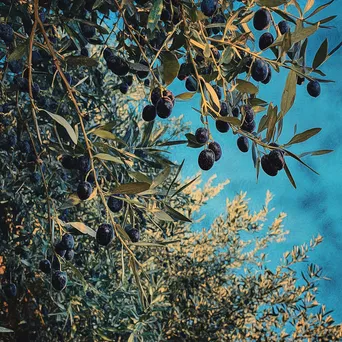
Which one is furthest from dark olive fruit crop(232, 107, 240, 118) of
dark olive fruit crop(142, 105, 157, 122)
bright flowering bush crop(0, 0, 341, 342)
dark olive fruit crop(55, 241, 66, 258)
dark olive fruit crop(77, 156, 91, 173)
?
dark olive fruit crop(55, 241, 66, 258)

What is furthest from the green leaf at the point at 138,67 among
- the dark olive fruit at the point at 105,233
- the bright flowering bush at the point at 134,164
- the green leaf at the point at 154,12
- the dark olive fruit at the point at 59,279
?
the dark olive fruit at the point at 59,279

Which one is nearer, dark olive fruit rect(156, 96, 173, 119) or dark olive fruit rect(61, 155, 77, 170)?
dark olive fruit rect(156, 96, 173, 119)

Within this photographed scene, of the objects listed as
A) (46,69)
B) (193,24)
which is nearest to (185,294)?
(46,69)

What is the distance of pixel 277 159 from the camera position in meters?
0.79

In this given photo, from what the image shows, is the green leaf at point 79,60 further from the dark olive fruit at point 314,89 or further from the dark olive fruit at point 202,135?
the dark olive fruit at point 314,89

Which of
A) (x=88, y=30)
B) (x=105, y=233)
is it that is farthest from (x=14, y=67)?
(x=105, y=233)

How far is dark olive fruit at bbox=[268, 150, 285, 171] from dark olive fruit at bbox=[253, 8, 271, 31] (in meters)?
0.21

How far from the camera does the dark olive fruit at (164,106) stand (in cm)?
82

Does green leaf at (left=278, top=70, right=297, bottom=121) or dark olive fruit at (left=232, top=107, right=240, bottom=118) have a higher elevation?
dark olive fruit at (left=232, top=107, right=240, bottom=118)

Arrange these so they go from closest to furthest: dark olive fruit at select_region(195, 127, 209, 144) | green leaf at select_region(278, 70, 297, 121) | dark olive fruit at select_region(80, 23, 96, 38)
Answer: green leaf at select_region(278, 70, 297, 121) → dark olive fruit at select_region(195, 127, 209, 144) → dark olive fruit at select_region(80, 23, 96, 38)

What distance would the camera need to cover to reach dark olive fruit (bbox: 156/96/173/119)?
82cm

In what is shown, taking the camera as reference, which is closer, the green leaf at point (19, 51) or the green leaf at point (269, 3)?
the green leaf at point (269, 3)

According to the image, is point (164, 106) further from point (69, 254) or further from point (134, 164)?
point (134, 164)

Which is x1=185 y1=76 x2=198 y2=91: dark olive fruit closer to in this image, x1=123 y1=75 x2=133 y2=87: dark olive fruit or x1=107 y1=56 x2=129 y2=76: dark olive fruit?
x1=107 y1=56 x2=129 y2=76: dark olive fruit
